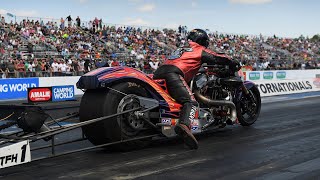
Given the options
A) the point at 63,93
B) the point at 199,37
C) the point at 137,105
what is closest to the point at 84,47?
the point at 63,93

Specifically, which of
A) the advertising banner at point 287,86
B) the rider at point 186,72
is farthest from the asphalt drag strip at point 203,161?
the advertising banner at point 287,86

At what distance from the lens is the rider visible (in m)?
6.86

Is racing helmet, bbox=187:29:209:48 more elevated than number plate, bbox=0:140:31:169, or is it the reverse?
racing helmet, bbox=187:29:209:48

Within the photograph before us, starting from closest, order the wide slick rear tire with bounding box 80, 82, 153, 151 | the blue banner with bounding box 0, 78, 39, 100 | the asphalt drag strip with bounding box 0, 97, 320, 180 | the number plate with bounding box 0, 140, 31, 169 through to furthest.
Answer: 1. the number plate with bounding box 0, 140, 31, 169
2. the asphalt drag strip with bounding box 0, 97, 320, 180
3. the wide slick rear tire with bounding box 80, 82, 153, 151
4. the blue banner with bounding box 0, 78, 39, 100

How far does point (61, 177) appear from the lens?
5250 millimetres

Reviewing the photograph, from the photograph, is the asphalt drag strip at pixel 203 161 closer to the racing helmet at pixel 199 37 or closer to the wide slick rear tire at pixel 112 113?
the wide slick rear tire at pixel 112 113

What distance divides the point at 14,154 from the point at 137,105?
2.21 m

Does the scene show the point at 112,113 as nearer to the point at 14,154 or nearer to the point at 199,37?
the point at 14,154

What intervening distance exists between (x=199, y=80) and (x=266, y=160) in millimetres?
2434

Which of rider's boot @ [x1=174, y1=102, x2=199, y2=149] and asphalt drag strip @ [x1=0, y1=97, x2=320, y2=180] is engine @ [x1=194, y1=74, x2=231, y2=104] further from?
rider's boot @ [x1=174, y1=102, x2=199, y2=149]

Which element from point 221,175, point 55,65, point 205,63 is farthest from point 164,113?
point 55,65

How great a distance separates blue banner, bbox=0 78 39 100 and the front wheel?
453 inches

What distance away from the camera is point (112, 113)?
21.0 feet

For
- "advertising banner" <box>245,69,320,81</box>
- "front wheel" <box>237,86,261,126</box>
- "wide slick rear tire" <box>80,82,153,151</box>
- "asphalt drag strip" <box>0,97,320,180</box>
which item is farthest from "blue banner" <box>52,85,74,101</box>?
"advertising banner" <box>245,69,320,81</box>
